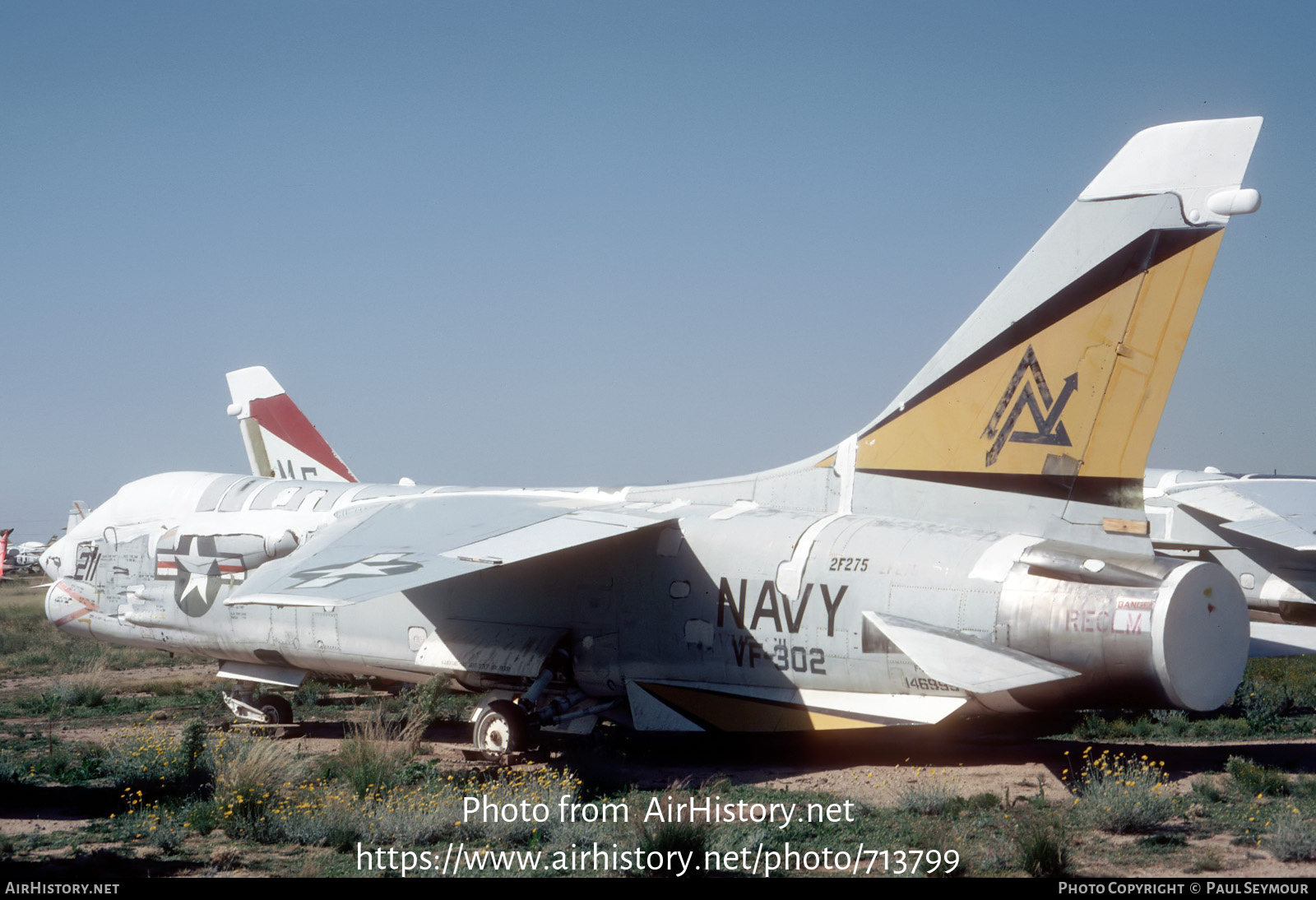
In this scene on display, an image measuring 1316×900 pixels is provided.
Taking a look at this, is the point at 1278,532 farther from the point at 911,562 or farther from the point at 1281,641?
the point at 911,562

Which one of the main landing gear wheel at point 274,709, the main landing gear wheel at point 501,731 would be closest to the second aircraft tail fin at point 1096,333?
the main landing gear wheel at point 501,731

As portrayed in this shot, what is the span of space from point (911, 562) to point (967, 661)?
1190 millimetres

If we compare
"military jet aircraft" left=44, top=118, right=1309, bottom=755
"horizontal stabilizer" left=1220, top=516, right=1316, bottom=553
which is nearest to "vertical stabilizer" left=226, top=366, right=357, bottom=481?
"military jet aircraft" left=44, top=118, right=1309, bottom=755

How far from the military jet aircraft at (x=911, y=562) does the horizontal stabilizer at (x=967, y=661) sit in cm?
3

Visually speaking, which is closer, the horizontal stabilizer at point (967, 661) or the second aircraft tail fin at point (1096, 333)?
the horizontal stabilizer at point (967, 661)

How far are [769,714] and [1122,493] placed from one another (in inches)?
150

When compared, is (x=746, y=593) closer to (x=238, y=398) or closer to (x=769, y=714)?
(x=769, y=714)

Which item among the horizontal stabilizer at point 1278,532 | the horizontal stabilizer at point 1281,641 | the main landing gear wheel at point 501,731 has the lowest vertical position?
the main landing gear wheel at point 501,731

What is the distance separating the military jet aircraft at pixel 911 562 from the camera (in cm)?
870

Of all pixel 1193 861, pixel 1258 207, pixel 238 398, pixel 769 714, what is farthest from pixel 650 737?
pixel 238 398

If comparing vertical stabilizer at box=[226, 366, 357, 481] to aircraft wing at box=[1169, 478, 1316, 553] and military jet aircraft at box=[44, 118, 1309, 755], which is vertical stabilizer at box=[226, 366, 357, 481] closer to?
military jet aircraft at box=[44, 118, 1309, 755]

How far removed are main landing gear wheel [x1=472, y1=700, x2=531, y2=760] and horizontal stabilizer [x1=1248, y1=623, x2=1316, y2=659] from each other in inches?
285

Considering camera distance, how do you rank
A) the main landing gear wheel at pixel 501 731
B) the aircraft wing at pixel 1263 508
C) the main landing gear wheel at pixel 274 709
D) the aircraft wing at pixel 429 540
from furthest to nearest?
the aircraft wing at pixel 1263 508 < the main landing gear wheel at pixel 274 709 < the main landing gear wheel at pixel 501 731 < the aircraft wing at pixel 429 540

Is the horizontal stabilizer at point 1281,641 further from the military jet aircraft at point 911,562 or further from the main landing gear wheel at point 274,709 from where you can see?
the main landing gear wheel at point 274,709
